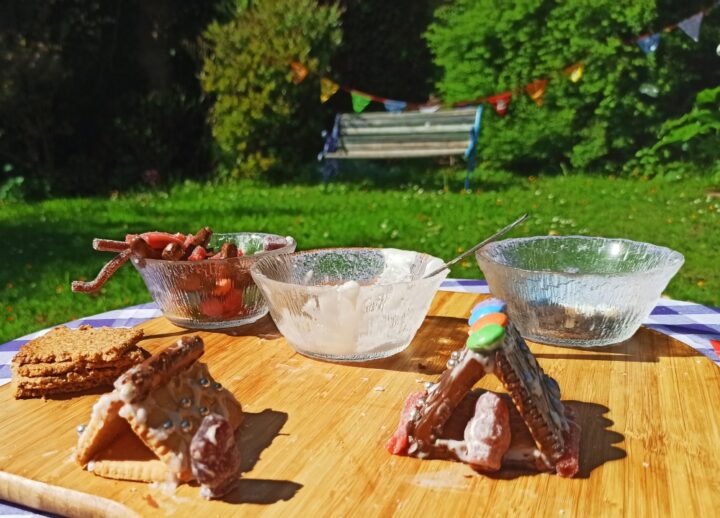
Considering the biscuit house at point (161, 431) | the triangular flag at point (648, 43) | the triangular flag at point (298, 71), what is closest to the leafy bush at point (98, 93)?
the triangular flag at point (298, 71)

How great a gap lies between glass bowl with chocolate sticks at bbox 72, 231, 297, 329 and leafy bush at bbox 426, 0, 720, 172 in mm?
6646

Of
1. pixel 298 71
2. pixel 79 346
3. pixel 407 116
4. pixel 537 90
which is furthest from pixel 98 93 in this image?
pixel 79 346

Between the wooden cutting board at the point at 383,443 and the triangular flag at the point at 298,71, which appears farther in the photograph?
the triangular flag at the point at 298,71

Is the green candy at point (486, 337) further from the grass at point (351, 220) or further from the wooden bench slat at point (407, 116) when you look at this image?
the wooden bench slat at point (407, 116)

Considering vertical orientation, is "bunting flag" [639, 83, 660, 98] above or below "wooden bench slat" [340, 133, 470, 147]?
above

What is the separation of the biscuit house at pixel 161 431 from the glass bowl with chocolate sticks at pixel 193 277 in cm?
54

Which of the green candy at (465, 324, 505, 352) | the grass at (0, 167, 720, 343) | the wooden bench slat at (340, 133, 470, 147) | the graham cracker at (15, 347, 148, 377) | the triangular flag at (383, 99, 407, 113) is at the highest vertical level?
the green candy at (465, 324, 505, 352)

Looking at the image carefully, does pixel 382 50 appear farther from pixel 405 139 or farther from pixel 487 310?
pixel 487 310

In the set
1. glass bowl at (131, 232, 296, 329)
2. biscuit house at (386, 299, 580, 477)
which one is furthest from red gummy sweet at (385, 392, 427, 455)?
glass bowl at (131, 232, 296, 329)

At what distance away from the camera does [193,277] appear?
156 cm

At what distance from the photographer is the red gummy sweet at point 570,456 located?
955 mm

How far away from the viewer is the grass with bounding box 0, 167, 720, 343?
4.06m

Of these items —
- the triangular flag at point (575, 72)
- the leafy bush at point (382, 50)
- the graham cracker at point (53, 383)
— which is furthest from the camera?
the leafy bush at point (382, 50)

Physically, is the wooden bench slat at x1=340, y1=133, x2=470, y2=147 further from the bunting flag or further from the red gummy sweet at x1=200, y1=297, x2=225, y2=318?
the red gummy sweet at x1=200, y1=297, x2=225, y2=318
